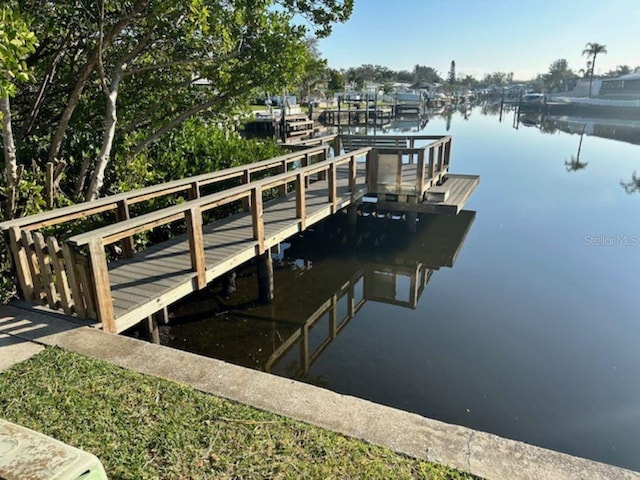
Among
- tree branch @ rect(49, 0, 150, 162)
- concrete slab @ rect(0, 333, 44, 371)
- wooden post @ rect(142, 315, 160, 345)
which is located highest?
tree branch @ rect(49, 0, 150, 162)

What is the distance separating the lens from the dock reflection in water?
5.86m

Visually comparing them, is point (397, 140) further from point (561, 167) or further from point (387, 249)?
point (561, 167)

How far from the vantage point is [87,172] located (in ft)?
22.0

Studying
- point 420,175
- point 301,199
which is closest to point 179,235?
point 301,199

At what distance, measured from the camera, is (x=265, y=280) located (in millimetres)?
7031

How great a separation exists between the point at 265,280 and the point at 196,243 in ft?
7.49

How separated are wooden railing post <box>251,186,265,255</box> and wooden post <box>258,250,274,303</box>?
2.78ft

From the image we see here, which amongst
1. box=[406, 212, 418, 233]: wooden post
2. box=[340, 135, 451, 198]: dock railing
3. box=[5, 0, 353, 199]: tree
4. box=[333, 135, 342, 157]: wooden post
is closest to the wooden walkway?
box=[5, 0, 353, 199]: tree

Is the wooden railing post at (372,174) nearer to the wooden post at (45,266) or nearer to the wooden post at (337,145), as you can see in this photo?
the wooden post at (337,145)

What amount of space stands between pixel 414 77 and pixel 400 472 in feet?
477

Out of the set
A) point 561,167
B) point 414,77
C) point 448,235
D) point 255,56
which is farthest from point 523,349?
point 414,77

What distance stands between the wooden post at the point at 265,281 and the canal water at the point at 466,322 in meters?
0.19

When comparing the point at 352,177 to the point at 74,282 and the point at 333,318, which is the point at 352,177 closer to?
the point at 333,318

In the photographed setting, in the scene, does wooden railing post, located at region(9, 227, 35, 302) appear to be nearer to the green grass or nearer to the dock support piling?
the green grass
